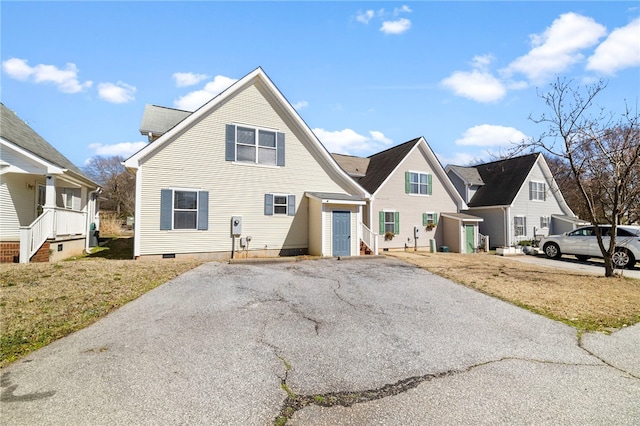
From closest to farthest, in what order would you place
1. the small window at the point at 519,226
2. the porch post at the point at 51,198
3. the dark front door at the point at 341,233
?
the porch post at the point at 51,198
the dark front door at the point at 341,233
the small window at the point at 519,226

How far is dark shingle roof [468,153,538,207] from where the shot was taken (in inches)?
876

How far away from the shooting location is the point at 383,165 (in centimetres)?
2088

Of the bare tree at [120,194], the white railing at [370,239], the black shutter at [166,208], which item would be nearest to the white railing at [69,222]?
the black shutter at [166,208]

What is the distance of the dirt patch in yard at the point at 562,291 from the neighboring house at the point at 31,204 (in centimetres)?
1373

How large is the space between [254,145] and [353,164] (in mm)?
10776

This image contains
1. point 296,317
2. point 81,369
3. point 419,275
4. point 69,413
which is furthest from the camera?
point 419,275

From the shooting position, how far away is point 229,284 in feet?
26.5

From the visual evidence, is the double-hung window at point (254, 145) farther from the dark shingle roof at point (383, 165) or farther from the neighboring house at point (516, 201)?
the neighboring house at point (516, 201)

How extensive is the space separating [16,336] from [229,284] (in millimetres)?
4062

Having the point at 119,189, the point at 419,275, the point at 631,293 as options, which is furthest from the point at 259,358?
the point at 119,189

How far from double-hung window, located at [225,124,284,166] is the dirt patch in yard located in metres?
7.75

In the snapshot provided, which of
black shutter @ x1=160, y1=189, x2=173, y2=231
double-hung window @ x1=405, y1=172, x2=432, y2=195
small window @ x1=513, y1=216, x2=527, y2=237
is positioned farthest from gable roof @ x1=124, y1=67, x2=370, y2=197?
small window @ x1=513, y1=216, x2=527, y2=237

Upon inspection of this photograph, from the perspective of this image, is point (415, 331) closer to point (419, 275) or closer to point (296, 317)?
point (296, 317)

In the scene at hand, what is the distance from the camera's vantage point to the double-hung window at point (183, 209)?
12.0 m
